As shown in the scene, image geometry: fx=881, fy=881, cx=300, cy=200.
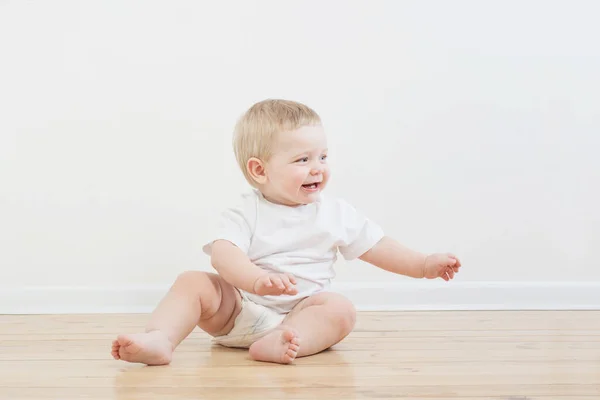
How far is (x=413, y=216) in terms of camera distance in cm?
220

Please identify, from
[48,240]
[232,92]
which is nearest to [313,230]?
[232,92]

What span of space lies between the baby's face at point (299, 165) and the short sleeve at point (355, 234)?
8cm

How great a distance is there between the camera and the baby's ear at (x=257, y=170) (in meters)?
1.59

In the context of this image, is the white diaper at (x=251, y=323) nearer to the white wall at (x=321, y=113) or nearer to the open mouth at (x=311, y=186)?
the open mouth at (x=311, y=186)

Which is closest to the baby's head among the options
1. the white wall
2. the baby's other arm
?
the baby's other arm

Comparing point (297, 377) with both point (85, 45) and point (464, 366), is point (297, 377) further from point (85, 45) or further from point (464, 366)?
point (85, 45)

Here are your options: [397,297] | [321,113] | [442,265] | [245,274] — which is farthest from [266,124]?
[397,297]

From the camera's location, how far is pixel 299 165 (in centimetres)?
156

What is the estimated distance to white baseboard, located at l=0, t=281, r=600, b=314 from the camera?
2.14m

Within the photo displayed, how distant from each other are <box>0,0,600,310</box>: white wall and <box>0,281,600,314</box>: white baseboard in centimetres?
2

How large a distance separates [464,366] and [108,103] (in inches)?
46.9

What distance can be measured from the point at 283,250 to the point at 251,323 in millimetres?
142

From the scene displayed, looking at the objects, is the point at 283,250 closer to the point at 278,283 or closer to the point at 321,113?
the point at 278,283

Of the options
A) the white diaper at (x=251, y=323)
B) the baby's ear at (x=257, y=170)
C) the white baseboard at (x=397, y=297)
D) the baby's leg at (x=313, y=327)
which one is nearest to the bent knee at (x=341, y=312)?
the baby's leg at (x=313, y=327)
